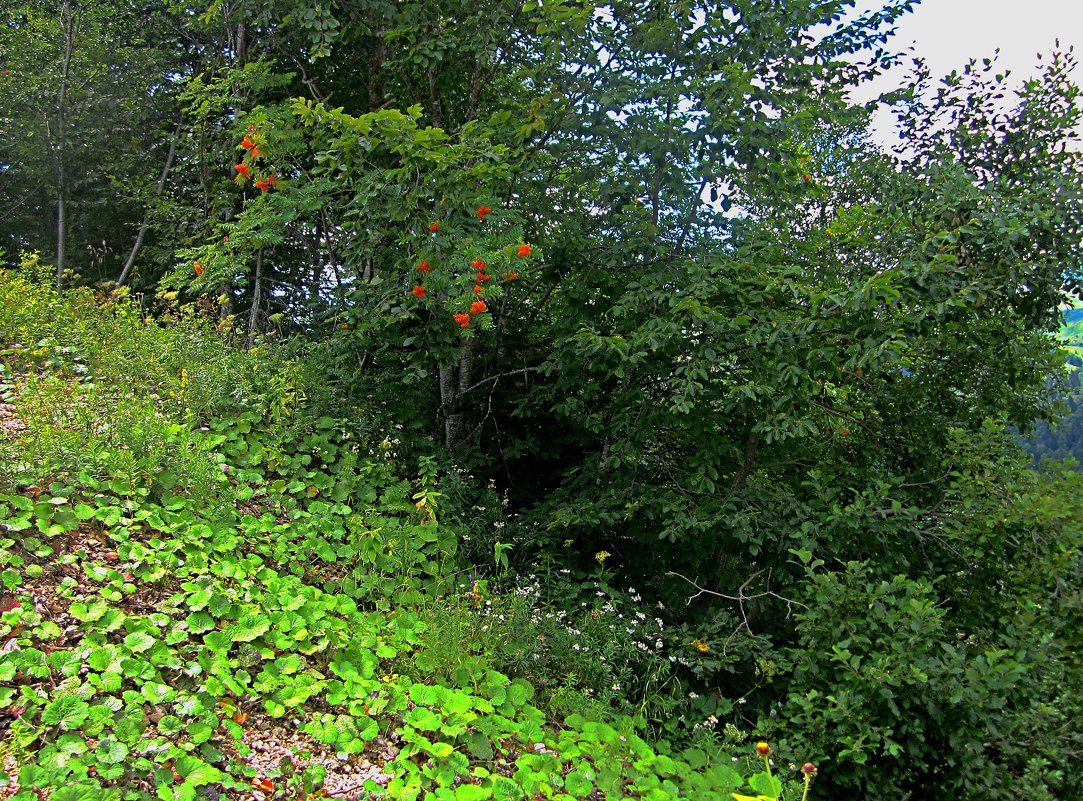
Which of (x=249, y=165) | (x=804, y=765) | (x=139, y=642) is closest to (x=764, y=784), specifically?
(x=804, y=765)

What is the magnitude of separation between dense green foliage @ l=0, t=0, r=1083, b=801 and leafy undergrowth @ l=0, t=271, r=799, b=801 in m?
0.03

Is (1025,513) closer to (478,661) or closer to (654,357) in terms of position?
(654,357)

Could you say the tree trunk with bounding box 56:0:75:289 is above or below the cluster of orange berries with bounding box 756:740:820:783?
above

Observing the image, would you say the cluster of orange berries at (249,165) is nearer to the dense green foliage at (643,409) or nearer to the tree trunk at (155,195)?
the dense green foliage at (643,409)

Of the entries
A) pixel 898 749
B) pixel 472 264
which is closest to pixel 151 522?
pixel 472 264

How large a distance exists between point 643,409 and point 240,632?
2.56 metres

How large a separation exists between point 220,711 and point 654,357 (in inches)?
116

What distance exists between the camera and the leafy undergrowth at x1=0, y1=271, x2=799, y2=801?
2.33m

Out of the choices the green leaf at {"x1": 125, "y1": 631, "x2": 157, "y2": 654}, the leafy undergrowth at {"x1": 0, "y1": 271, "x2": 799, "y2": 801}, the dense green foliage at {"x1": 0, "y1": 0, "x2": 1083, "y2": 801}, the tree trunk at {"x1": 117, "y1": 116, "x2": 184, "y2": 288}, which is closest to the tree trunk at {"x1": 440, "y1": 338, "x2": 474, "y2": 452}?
the dense green foliage at {"x1": 0, "y1": 0, "x2": 1083, "y2": 801}

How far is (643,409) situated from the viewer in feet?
14.3

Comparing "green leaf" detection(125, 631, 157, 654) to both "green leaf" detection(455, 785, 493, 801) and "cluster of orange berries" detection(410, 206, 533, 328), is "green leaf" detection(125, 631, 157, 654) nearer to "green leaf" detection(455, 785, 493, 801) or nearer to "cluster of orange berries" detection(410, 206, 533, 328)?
"green leaf" detection(455, 785, 493, 801)

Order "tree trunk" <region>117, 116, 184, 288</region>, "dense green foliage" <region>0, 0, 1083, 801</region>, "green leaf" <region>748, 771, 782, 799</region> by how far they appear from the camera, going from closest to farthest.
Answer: "green leaf" <region>748, 771, 782, 799</region> < "dense green foliage" <region>0, 0, 1083, 801</region> < "tree trunk" <region>117, 116, 184, 288</region>

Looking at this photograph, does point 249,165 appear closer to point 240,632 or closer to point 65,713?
point 240,632

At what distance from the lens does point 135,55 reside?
9.60m
